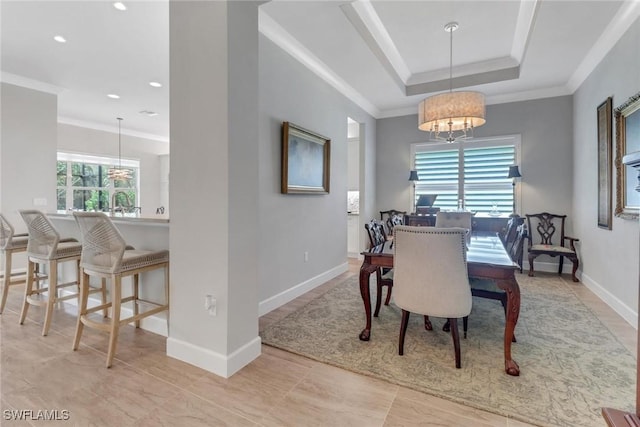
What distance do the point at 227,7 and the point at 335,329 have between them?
98.2 inches

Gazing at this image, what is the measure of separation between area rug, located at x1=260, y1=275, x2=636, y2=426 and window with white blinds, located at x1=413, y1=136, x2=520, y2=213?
7.53 ft

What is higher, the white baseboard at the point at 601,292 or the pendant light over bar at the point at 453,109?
the pendant light over bar at the point at 453,109

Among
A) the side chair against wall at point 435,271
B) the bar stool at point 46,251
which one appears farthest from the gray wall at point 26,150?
the side chair against wall at point 435,271

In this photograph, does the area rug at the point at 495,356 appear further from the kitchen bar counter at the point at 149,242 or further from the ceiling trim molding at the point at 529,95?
the ceiling trim molding at the point at 529,95

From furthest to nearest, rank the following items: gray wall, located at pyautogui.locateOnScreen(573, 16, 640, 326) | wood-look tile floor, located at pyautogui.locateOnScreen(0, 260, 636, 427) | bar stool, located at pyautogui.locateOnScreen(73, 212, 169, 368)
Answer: gray wall, located at pyautogui.locateOnScreen(573, 16, 640, 326), bar stool, located at pyautogui.locateOnScreen(73, 212, 169, 368), wood-look tile floor, located at pyautogui.locateOnScreen(0, 260, 636, 427)

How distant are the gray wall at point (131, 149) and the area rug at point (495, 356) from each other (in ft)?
20.8

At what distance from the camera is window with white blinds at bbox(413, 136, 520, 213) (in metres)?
5.04

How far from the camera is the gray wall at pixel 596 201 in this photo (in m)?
2.76

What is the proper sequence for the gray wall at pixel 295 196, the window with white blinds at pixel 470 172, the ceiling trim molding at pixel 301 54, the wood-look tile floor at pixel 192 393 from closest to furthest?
the wood-look tile floor at pixel 192 393 → the ceiling trim molding at pixel 301 54 → the gray wall at pixel 295 196 → the window with white blinds at pixel 470 172

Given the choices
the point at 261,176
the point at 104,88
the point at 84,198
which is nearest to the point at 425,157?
the point at 261,176

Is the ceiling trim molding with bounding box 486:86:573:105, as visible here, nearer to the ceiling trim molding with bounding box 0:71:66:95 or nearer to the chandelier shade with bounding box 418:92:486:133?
the chandelier shade with bounding box 418:92:486:133

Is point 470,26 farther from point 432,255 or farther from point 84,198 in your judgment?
point 84,198

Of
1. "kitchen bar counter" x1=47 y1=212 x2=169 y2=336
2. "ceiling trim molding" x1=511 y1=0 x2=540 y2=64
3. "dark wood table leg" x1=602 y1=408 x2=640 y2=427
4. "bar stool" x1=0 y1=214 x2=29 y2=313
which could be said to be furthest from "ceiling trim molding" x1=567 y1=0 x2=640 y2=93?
"bar stool" x1=0 y1=214 x2=29 y2=313

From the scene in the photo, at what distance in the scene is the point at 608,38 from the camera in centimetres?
311
